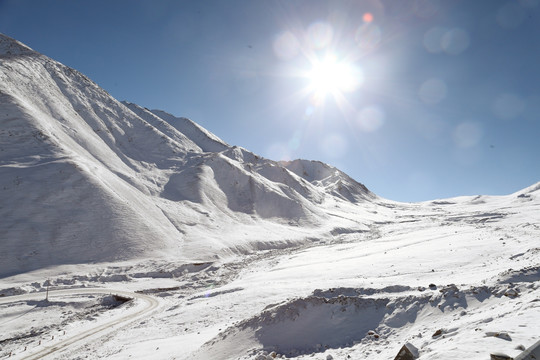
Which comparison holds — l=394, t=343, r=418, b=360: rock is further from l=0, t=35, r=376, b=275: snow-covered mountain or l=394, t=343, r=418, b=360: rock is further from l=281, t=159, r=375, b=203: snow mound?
l=281, t=159, r=375, b=203: snow mound

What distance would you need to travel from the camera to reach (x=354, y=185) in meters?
150

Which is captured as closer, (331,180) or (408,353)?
(408,353)

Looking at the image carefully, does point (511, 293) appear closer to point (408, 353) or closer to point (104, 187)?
point (408, 353)

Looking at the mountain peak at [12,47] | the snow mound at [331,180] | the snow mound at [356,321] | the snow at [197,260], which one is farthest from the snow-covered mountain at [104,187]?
the snow mound at [356,321]

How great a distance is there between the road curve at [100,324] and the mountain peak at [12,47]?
8959 centimetres

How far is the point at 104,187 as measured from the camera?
47.5m

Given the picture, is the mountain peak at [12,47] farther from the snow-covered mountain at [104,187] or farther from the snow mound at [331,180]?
the snow mound at [331,180]

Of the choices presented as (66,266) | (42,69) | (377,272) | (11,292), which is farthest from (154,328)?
(42,69)

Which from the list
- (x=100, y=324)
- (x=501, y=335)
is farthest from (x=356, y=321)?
(x=100, y=324)

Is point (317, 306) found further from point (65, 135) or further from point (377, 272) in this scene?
point (65, 135)

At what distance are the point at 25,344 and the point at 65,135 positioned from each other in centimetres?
5499

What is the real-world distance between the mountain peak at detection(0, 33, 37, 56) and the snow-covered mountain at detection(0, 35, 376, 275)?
478 mm

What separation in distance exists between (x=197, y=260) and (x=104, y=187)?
69.1 ft

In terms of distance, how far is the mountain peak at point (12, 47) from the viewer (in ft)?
275
